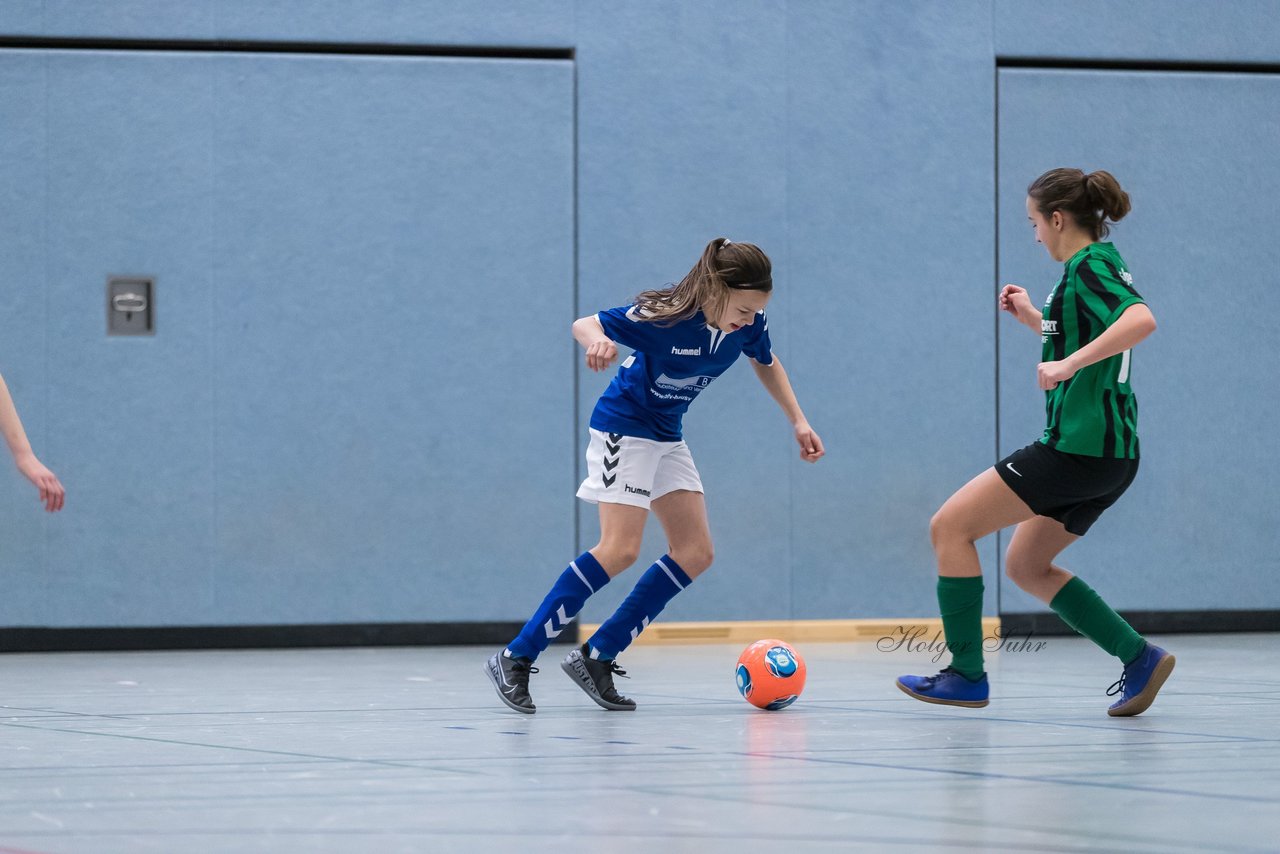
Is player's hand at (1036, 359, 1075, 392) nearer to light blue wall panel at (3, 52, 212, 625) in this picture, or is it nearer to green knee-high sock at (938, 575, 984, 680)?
green knee-high sock at (938, 575, 984, 680)

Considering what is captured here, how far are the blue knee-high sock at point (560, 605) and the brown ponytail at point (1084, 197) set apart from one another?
1.91m

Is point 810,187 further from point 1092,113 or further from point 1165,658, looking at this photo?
point 1165,658

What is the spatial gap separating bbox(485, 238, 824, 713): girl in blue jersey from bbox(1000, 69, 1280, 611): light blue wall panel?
3.94m

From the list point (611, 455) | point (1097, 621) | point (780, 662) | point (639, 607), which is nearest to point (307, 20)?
point (611, 455)

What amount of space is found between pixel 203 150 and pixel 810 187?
10.8 ft

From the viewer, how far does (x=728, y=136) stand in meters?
8.67

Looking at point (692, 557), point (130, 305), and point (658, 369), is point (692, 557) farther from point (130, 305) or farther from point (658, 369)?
point (130, 305)

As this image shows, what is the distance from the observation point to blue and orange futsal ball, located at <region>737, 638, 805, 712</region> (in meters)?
5.29

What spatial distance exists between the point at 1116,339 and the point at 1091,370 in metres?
0.26

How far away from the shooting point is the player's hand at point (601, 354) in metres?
4.77

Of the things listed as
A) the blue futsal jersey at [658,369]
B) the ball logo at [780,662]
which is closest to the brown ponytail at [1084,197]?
the blue futsal jersey at [658,369]

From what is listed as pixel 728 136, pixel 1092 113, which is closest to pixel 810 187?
pixel 728 136

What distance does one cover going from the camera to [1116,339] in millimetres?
4629

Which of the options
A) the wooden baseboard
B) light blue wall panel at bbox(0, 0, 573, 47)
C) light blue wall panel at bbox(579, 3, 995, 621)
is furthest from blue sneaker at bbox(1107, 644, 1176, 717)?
light blue wall panel at bbox(0, 0, 573, 47)
